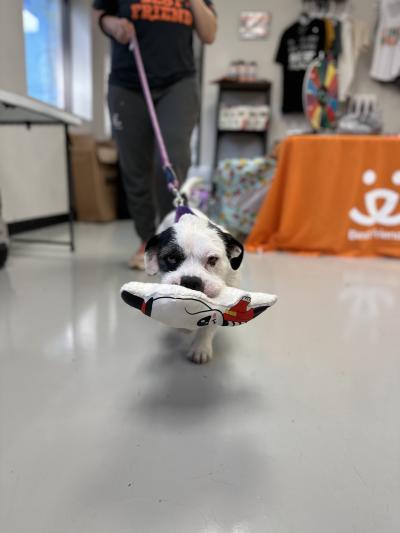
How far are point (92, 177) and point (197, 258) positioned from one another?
10.7 feet

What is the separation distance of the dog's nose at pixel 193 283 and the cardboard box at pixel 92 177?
10.9 ft

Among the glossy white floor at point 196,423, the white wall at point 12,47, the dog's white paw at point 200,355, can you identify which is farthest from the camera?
the white wall at point 12,47

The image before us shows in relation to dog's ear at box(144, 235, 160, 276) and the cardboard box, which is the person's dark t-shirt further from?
the cardboard box

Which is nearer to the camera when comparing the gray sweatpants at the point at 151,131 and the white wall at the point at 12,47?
the gray sweatpants at the point at 151,131

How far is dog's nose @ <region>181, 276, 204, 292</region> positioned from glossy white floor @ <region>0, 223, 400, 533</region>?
1.02ft

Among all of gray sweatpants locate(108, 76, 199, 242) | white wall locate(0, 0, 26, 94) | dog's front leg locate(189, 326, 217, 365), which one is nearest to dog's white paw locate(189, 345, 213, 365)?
dog's front leg locate(189, 326, 217, 365)

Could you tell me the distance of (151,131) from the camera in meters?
2.16

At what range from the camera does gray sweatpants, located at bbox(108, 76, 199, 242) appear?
2.04 m

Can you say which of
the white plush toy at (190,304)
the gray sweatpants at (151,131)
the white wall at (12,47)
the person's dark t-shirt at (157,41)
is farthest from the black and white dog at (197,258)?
the white wall at (12,47)

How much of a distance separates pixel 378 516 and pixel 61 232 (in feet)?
11.1

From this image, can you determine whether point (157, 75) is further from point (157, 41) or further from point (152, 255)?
point (152, 255)

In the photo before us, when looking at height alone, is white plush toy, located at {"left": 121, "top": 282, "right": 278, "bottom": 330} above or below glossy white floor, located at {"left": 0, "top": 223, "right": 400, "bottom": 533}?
above

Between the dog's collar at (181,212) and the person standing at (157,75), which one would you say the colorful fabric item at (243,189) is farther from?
the dog's collar at (181,212)

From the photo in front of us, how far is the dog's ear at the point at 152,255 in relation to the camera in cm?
122
